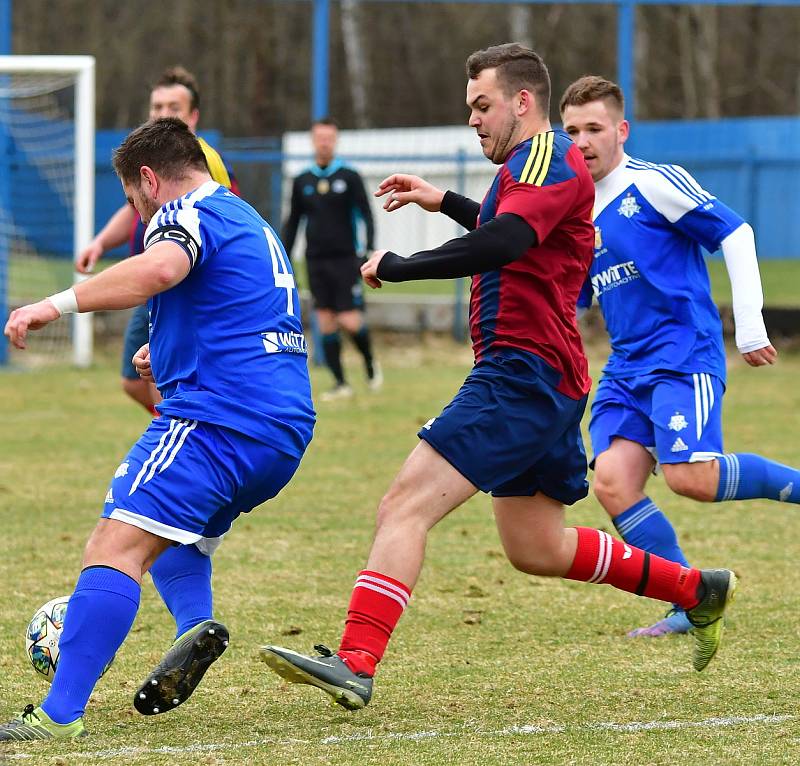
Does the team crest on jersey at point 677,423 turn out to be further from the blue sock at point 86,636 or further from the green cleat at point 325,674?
the blue sock at point 86,636

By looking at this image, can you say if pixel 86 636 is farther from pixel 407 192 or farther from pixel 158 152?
pixel 407 192

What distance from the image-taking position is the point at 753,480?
16.7ft

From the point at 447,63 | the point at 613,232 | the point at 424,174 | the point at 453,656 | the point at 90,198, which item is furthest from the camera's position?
the point at 447,63

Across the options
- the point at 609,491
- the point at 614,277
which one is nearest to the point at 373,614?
the point at 609,491

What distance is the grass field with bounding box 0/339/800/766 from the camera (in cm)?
388

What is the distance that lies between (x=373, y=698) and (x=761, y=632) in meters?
1.60

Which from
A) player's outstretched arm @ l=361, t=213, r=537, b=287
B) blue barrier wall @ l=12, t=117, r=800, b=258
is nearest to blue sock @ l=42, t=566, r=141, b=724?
player's outstretched arm @ l=361, t=213, r=537, b=287

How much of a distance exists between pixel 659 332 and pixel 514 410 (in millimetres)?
1312

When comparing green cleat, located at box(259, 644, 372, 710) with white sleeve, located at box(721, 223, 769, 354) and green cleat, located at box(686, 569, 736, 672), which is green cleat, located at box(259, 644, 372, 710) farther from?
white sleeve, located at box(721, 223, 769, 354)

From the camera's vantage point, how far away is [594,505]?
8047mm

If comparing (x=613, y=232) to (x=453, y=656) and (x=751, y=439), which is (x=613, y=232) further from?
(x=751, y=439)

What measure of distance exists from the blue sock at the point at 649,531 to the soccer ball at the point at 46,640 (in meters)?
2.10

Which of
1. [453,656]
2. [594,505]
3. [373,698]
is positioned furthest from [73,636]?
[594,505]

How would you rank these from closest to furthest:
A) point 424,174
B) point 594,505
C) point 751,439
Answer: point 594,505
point 751,439
point 424,174
